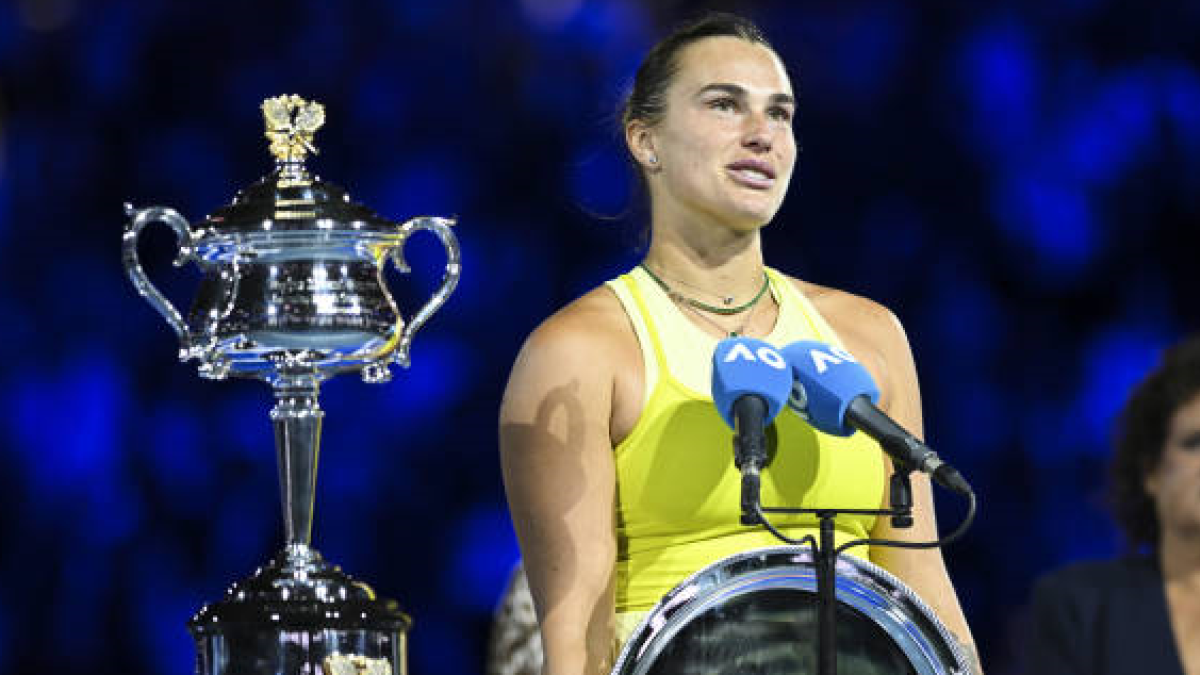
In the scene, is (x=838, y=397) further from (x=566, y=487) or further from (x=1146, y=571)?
(x=566, y=487)

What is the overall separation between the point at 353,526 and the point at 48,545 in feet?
1.71

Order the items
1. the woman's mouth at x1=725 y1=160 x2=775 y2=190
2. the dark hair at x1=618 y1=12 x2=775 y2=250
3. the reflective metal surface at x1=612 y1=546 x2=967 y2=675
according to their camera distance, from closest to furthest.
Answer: the reflective metal surface at x1=612 y1=546 x2=967 y2=675 → the woman's mouth at x1=725 y1=160 x2=775 y2=190 → the dark hair at x1=618 y1=12 x2=775 y2=250

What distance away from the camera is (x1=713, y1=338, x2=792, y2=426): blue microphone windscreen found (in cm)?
195

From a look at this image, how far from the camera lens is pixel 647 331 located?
2414 mm

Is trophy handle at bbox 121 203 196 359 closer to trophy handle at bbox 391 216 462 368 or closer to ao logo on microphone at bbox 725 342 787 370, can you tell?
trophy handle at bbox 391 216 462 368

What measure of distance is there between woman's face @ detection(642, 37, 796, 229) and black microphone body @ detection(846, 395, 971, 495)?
0.51 meters

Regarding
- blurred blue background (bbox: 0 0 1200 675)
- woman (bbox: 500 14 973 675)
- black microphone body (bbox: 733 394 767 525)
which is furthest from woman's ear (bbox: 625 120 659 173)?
blurred blue background (bbox: 0 0 1200 675)

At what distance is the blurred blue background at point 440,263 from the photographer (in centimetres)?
368

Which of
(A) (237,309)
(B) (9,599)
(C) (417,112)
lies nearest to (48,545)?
(B) (9,599)

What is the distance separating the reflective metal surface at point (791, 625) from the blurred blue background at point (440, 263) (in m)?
1.61

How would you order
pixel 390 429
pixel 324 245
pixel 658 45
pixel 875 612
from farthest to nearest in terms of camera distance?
pixel 390 429, pixel 658 45, pixel 324 245, pixel 875 612

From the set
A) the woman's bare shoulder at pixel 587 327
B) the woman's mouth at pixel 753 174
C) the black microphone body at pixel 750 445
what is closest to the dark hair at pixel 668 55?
the woman's mouth at pixel 753 174

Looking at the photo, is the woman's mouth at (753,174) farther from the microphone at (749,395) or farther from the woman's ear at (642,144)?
the microphone at (749,395)

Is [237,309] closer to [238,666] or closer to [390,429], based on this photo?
[238,666]
